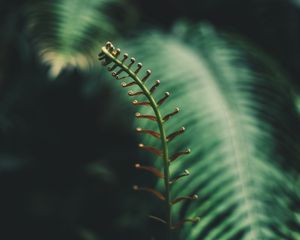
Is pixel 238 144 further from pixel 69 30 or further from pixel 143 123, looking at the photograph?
pixel 69 30

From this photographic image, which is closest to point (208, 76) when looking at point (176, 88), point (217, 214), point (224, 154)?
point (176, 88)

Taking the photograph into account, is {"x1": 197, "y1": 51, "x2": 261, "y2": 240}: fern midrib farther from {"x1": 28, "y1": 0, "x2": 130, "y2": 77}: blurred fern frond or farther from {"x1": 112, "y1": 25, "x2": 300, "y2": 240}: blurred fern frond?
{"x1": 28, "y1": 0, "x2": 130, "y2": 77}: blurred fern frond

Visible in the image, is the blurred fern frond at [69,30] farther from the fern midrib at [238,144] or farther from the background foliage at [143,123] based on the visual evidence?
the fern midrib at [238,144]

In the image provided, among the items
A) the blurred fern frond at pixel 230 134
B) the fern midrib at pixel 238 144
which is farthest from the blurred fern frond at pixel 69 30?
the fern midrib at pixel 238 144

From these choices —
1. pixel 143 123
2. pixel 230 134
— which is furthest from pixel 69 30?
pixel 230 134

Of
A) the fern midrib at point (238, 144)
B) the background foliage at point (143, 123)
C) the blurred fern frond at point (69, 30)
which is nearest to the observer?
the fern midrib at point (238, 144)

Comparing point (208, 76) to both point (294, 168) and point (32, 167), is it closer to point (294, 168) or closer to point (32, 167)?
point (294, 168)
